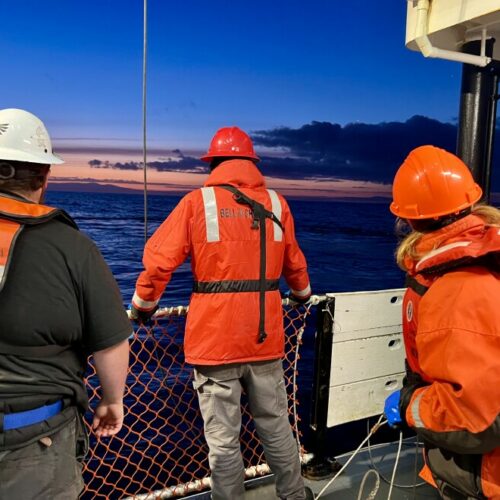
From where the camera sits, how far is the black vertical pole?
117 inches

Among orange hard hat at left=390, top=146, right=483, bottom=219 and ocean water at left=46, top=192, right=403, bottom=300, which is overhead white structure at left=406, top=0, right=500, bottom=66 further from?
ocean water at left=46, top=192, right=403, bottom=300

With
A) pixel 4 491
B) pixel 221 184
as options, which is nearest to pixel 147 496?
pixel 4 491

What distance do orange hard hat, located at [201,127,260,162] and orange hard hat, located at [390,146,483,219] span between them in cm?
93

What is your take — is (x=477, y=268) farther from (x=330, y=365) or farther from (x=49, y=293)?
(x=330, y=365)

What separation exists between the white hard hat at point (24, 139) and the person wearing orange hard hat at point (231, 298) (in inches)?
31.4

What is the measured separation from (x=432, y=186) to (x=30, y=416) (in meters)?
1.42

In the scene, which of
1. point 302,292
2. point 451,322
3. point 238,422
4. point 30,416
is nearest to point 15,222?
point 30,416

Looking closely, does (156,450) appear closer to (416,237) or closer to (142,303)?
(142,303)

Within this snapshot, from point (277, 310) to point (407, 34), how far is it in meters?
2.01

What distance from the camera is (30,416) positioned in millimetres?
1354

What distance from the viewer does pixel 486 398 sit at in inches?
50.1

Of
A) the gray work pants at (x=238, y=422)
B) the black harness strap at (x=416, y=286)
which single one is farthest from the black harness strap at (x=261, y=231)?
the black harness strap at (x=416, y=286)

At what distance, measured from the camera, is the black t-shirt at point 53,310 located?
129 cm

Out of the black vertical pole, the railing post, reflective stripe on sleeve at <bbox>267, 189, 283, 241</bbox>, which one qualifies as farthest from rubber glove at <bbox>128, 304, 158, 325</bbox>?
the black vertical pole
